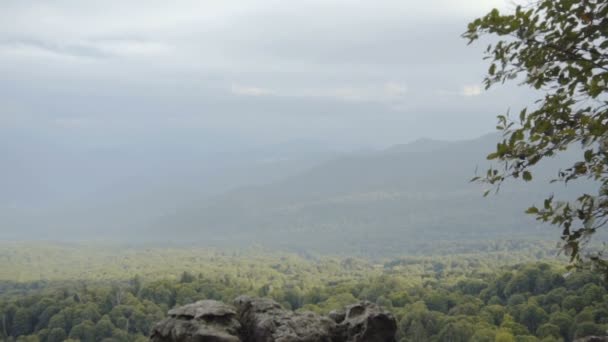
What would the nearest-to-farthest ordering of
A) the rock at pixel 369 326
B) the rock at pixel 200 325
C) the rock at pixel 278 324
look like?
1. the rock at pixel 200 325
2. the rock at pixel 278 324
3. the rock at pixel 369 326

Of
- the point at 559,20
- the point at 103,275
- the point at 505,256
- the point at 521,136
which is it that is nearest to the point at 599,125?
the point at 521,136

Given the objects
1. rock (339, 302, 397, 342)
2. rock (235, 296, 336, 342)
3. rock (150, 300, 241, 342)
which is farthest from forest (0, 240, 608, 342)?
rock (150, 300, 241, 342)

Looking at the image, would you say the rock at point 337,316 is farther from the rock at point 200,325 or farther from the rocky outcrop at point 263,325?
the rock at point 200,325

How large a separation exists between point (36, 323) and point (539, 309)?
70.3 metres

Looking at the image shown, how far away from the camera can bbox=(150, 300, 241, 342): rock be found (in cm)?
1277

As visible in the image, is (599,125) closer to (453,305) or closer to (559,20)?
(559,20)

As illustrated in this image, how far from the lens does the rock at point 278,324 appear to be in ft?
43.0

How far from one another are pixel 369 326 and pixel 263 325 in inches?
126

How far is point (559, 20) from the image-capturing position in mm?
6660

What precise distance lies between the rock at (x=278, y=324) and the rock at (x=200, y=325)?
1.55ft

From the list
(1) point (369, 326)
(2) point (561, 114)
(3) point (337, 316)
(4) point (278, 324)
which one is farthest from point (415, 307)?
(2) point (561, 114)

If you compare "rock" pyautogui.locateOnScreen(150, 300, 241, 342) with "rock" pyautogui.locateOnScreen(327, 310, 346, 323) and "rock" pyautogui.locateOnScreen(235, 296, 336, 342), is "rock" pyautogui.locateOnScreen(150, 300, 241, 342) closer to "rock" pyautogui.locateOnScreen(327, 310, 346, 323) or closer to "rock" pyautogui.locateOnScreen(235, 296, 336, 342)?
"rock" pyautogui.locateOnScreen(235, 296, 336, 342)

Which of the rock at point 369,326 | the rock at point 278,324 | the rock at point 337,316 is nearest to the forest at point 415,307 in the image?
the rock at point 369,326

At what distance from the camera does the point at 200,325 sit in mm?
13031
